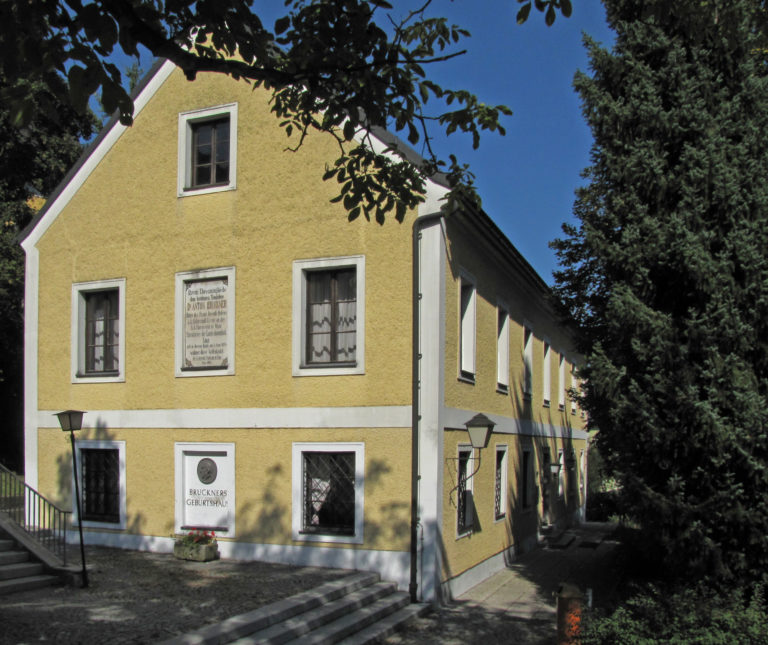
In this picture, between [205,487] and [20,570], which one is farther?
[205,487]

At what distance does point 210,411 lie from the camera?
13.2m

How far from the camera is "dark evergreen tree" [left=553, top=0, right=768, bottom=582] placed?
924cm

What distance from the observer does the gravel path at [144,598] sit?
A: 8.26 meters

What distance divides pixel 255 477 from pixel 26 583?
12.0 ft

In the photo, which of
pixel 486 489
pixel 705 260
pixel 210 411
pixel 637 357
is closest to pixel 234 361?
pixel 210 411

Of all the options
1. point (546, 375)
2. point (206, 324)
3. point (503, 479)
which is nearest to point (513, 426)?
point (503, 479)

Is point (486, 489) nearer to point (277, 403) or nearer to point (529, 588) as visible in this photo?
point (529, 588)

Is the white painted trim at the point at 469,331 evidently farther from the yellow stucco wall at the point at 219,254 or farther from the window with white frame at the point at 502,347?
the window with white frame at the point at 502,347

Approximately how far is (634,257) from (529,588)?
6.77m

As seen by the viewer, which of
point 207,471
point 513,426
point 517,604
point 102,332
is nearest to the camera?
point 517,604

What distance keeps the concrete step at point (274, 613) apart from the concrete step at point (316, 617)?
0.06m

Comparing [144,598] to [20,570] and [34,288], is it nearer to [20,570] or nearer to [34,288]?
[20,570]

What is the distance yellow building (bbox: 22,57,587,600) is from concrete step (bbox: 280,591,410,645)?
468 millimetres

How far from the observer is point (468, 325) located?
13.9 m
